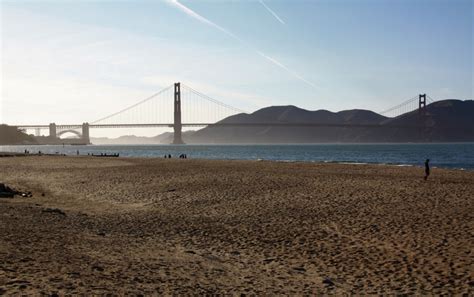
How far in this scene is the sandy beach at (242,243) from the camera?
7.35m

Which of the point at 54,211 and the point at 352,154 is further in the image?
the point at 352,154

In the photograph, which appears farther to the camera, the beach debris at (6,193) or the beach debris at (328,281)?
the beach debris at (6,193)

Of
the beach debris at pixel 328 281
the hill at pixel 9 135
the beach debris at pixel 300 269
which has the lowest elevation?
the beach debris at pixel 328 281

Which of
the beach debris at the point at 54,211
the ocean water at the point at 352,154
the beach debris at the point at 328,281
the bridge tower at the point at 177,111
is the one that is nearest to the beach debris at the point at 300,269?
the beach debris at the point at 328,281

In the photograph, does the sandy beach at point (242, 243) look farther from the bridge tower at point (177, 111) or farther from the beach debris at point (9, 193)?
the bridge tower at point (177, 111)

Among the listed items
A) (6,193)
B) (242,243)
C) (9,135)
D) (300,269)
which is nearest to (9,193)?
(6,193)

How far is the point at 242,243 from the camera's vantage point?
1045cm

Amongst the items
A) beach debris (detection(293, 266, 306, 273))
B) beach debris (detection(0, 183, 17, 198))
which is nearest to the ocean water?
beach debris (detection(0, 183, 17, 198))

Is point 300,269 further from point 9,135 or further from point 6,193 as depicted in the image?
point 9,135

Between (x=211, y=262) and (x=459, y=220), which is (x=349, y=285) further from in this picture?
(x=459, y=220)

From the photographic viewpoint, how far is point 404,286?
7383 millimetres

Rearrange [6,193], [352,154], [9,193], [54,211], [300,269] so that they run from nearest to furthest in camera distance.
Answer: [300,269], [54,211], [6,193], [9,193], [352,154]

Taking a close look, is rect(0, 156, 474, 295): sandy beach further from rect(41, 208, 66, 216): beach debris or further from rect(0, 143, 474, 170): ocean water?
rect(0, 143, 474, 170): ocean water

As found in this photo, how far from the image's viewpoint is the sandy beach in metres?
7.35
